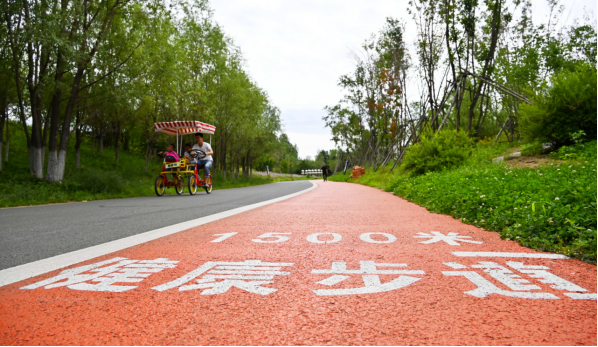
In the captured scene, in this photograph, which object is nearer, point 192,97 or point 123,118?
point 192,97

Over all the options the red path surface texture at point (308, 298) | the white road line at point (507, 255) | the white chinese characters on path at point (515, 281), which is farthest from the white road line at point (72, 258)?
the white road line at point (507, 255)

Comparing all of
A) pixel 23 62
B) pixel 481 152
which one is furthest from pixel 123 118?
pixel 481 152

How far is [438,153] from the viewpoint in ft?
45.7

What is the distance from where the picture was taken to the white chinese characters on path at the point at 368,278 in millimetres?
2305

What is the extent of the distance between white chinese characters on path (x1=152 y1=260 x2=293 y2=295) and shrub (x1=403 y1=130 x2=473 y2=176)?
37.4 feet

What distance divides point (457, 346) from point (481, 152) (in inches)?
569

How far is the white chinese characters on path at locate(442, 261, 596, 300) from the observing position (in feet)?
7.11

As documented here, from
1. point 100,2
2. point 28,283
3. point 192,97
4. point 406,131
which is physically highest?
point 100,2

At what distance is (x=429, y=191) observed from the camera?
9.21m

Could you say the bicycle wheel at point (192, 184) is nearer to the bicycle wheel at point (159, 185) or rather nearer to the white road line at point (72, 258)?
the bicycle wheel at point (159, 185)

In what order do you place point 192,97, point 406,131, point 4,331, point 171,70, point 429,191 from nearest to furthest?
point 4,331 → point 429,191 → point 171,70 → point 192,97 → point 406,131

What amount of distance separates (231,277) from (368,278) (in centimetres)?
91

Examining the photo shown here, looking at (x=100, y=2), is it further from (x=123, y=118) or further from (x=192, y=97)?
(x=123, y=118)

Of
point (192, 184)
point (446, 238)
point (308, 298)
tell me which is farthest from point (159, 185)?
point (308, 298)
